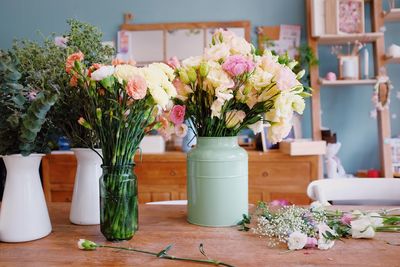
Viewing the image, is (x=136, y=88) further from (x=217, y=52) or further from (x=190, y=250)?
(x=190, y=250)

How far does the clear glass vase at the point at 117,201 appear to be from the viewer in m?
0.79

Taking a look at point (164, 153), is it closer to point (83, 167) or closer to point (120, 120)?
point (83, 167)

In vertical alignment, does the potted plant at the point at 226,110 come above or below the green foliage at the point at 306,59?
below

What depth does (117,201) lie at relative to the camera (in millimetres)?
793

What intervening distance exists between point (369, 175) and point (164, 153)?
148 cm

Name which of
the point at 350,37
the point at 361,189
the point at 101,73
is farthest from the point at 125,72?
the point at 350,37

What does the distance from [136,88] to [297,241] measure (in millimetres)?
490

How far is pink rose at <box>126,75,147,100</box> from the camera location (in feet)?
2.39

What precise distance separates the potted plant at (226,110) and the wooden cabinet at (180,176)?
138 centimetres

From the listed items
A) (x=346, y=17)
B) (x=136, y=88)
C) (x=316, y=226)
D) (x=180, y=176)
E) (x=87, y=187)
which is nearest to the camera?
(x=136, y=88)

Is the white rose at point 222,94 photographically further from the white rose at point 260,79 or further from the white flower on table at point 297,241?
the white flower on table at point 297,241

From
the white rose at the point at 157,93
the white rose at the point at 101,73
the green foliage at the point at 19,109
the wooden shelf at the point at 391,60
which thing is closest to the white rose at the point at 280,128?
the white rose at the point at 157,93

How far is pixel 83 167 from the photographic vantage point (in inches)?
37.5

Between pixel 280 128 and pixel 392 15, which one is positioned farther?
pixel 392 15
